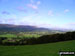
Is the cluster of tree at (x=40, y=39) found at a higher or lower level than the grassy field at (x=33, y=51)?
higher

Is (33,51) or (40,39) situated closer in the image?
(33,51)

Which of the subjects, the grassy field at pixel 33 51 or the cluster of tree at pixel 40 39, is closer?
the grassy field at pixel 33 51

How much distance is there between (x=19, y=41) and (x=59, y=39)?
26.4 feet

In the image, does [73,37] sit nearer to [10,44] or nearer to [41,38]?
[41,38]

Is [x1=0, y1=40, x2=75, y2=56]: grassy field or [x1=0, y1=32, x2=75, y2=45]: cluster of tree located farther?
[x1=0, y1=32, x2=75, y2=45]: cluster of tree

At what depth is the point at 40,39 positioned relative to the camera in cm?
2811

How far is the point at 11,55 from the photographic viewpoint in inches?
607

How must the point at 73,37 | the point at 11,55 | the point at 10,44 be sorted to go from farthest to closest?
the point at 73,37 < the point at 10,44 < the point at 11,55

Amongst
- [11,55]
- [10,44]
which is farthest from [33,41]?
[11,55]

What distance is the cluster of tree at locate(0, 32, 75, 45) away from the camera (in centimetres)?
2619

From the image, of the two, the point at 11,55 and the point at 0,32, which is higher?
the point at 0,32

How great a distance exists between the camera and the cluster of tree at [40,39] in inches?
1031

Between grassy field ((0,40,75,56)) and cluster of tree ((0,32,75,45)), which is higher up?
cluster of tree ((0,32,75,45))

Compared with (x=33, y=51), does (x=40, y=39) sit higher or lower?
higher
